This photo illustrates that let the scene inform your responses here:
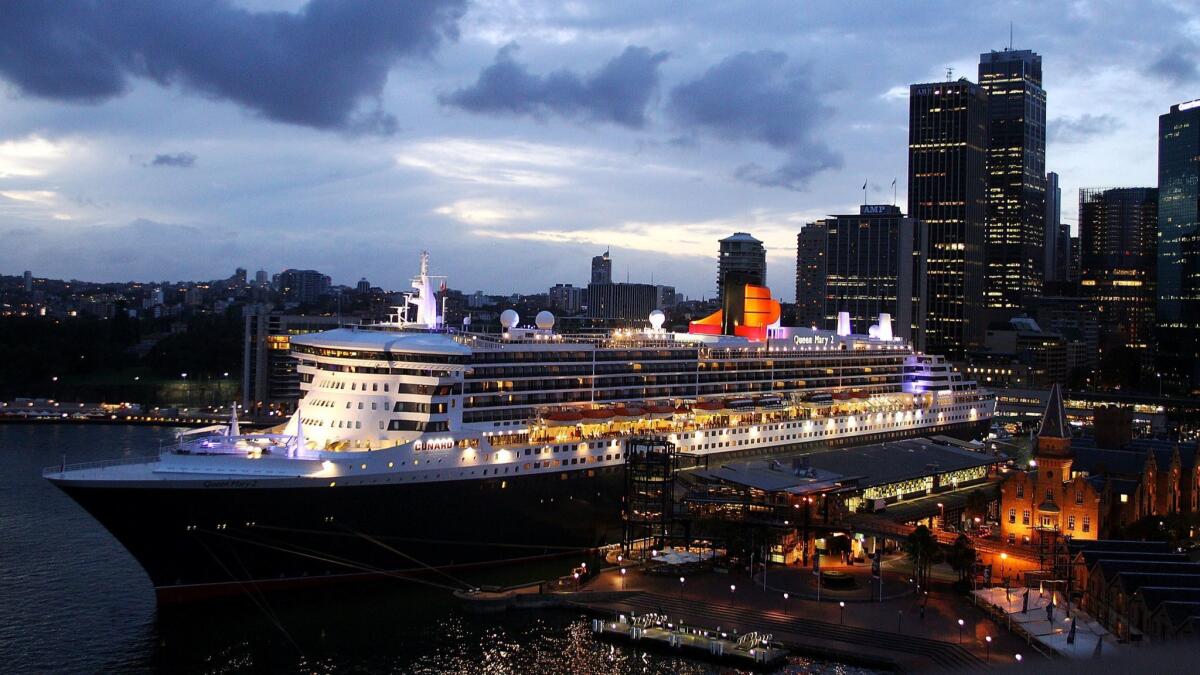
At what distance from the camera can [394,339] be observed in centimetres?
3042

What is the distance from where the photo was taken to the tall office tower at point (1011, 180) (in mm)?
155125

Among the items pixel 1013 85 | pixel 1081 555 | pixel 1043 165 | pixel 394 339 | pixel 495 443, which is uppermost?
pixel 1013 85

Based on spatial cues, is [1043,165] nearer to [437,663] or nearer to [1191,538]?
[1191,538]

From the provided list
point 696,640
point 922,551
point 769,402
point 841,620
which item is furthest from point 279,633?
point 769,402

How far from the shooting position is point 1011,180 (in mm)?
157000

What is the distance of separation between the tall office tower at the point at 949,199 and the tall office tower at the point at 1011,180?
19.2 metres

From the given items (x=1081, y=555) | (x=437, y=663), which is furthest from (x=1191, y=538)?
Answer: (x=437, y=663)

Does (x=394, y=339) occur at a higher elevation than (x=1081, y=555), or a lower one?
higher

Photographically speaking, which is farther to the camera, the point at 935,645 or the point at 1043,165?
the point at 1043,165

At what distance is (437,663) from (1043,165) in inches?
6441

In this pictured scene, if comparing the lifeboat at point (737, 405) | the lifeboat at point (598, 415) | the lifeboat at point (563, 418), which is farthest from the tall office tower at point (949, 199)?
the lifeboat at point (563, 418)

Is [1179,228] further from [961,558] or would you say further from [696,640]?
[696,640]

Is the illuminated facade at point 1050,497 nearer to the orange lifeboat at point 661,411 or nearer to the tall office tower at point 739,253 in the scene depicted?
the orange lifeboat at point 661,411

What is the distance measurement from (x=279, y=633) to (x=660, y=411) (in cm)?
1526
